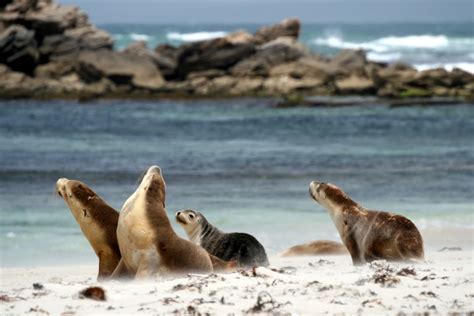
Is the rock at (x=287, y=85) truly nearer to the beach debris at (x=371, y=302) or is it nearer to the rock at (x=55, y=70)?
the rock at (x=55, y=70)

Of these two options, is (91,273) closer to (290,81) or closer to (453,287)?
(453,287)

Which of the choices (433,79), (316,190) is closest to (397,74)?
(433,79)

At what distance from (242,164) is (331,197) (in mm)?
11163

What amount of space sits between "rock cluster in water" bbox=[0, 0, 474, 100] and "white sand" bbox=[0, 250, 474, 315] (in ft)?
106

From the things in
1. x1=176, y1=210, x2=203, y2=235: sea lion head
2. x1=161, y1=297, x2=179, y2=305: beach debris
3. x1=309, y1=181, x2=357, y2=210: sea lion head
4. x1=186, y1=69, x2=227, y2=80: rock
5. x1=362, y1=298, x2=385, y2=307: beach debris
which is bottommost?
x1=186, y1=69, x2=227, y2=80: rock

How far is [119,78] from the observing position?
1731 inches

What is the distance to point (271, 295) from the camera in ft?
21.5

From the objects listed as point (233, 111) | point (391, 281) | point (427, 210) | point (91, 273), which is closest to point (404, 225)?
point (391, 281)

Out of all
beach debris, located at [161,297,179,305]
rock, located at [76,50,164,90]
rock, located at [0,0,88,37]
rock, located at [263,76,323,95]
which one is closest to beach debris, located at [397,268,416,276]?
beach debris, located at [161,297,179,305]

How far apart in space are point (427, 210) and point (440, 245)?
2982mm

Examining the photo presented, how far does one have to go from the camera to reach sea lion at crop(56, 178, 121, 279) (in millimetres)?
8047

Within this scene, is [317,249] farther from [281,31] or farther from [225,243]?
[281,31]

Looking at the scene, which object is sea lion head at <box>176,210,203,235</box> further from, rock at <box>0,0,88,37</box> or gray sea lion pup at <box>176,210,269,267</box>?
rock at <box>0,0,88,37</box>

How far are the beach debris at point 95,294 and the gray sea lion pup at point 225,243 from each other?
7.36 feet
